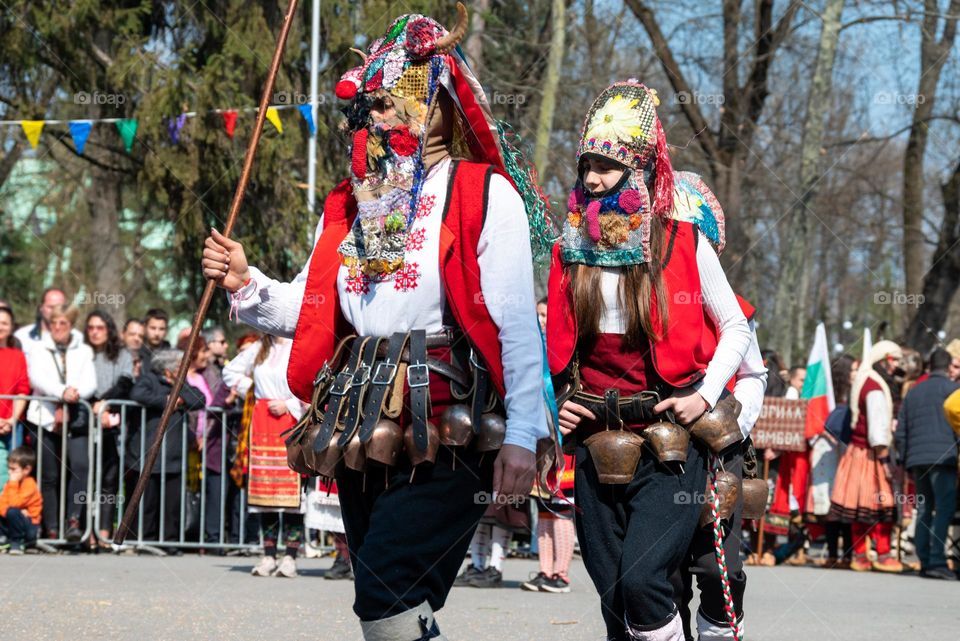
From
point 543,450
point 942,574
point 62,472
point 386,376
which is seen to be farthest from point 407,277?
point 942,574

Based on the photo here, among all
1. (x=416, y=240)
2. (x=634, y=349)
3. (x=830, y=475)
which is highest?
(x=416, y=240)

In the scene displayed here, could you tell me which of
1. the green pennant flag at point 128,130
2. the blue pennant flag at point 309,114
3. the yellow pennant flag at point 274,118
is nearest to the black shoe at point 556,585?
the yellow pennant flag at point 274,118

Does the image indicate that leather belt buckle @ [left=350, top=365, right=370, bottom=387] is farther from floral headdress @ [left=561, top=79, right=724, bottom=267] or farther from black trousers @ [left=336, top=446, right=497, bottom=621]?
floral headdress @ [left=561, top=79, right=724, bottom=267]

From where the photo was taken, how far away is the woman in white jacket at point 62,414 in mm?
11703

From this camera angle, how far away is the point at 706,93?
23.5 m

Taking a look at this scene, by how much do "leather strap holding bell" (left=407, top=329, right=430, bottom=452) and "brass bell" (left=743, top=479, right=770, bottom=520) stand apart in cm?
184

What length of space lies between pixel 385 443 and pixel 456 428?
18 cm

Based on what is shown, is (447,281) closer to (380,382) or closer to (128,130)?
(380,382)

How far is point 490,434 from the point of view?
3.90 meters

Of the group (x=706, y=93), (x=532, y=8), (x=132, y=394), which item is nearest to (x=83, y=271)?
(x=532, y=8)

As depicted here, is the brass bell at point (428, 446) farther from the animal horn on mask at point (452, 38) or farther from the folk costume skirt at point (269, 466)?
the folk costume skirt at point (269, 466)

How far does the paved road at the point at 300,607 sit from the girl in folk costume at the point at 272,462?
11.9 inches

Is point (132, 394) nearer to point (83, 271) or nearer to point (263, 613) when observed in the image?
point (263, 613)

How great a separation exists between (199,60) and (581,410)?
1388 cm
